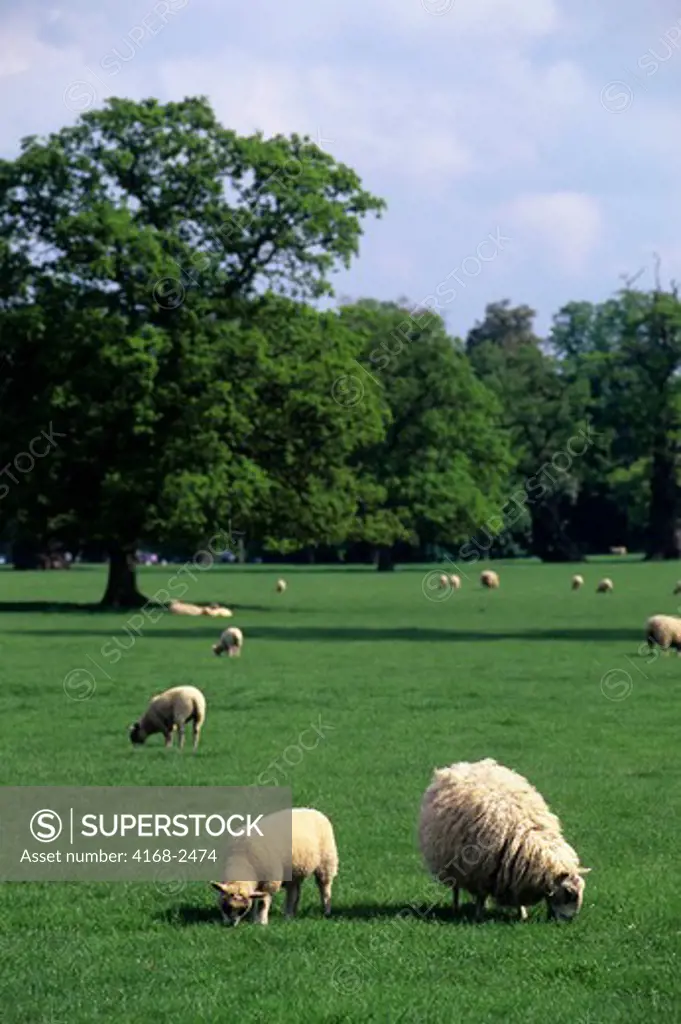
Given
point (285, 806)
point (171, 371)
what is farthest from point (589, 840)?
point (171, 371)

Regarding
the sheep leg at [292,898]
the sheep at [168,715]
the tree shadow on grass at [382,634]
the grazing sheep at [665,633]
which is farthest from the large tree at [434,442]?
the sheep leg at [292,898]

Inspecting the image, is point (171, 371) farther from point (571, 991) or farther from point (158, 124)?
point (571, 991)

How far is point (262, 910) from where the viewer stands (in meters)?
11.1

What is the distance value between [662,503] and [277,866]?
110 metres

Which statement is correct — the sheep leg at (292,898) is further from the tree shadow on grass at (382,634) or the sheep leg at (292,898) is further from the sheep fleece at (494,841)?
the tree shadow on grass at (382,634)

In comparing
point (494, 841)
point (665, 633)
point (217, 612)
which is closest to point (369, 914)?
point (494, 841)

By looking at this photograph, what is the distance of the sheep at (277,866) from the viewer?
36.2 ft

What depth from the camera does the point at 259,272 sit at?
57.0 meters

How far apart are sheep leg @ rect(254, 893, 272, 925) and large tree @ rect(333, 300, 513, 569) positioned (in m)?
87.5

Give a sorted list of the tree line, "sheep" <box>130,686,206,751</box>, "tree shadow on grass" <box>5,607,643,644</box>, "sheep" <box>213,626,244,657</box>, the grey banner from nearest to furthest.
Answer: the grey banner < "sheep" <box>130,686,206,751</box> < "sheep" <box>213,626,244,657</box> < "tree shadow on grass" <box>5,607,643,644</box> < the tree line

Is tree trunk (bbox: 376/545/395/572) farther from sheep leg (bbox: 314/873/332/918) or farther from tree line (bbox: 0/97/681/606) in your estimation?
sheep leg (bbox: 314/873/332/918)

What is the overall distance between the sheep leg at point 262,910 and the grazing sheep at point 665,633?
85.1 ft

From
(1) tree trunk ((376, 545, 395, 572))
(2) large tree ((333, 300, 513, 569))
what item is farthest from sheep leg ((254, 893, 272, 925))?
(1) tree trunk ((376, 545, 395, 572))

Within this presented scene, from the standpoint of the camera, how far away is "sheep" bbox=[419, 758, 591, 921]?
11102 mm
